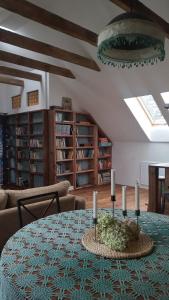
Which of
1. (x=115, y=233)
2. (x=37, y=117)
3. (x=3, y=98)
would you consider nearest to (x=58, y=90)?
(x=37, y=117)

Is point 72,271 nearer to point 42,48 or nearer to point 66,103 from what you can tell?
point 42,48

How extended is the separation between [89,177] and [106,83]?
2.75 metres

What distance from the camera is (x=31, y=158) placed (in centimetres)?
633

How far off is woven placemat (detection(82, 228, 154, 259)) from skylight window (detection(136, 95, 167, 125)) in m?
4.72

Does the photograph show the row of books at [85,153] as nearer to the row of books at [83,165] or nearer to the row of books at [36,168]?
the row of books at [83,165]

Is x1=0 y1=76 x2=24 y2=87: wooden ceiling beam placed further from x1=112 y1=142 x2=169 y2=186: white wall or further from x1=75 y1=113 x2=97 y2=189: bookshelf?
x1=112 y1=142 x2=169 y2=186: white wall

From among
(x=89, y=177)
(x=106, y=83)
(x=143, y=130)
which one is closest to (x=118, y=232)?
(x=106, y=83)

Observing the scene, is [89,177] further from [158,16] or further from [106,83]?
[158,16]

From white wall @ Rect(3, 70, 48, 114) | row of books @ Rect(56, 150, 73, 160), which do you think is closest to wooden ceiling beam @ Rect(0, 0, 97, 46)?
white wall @ Rect(3, 70, 48, 114)

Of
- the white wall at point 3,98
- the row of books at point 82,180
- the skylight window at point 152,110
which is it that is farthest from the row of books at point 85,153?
the white wall at point 3,98

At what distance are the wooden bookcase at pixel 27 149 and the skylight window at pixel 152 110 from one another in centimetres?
233

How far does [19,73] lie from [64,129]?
1.65 metres

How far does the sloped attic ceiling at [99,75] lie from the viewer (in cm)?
369

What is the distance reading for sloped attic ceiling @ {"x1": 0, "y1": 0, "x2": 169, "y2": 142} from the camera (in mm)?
3689
